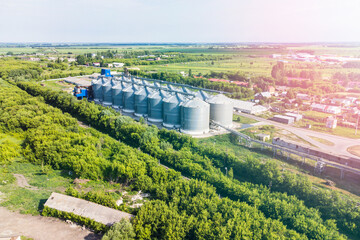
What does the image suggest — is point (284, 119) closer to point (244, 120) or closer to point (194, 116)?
point (244, 120)

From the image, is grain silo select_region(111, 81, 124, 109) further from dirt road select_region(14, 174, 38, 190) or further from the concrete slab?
the concrete slab

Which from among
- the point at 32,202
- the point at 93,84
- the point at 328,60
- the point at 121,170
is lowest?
the point at 32,202

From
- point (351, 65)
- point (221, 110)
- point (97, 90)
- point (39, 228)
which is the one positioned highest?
point (351, 65)

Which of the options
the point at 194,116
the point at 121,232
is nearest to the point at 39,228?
the point at 121,232

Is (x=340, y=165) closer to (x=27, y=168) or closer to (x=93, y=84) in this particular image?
(x=27, y=168)

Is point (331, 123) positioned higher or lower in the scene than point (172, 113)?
lower

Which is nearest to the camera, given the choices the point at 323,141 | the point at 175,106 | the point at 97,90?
the point at 323,141

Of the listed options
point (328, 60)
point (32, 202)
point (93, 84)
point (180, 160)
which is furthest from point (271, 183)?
point (328, 60)

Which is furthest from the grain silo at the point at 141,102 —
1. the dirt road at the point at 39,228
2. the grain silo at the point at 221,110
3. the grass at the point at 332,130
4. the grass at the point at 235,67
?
the grass at the point at 235,67
